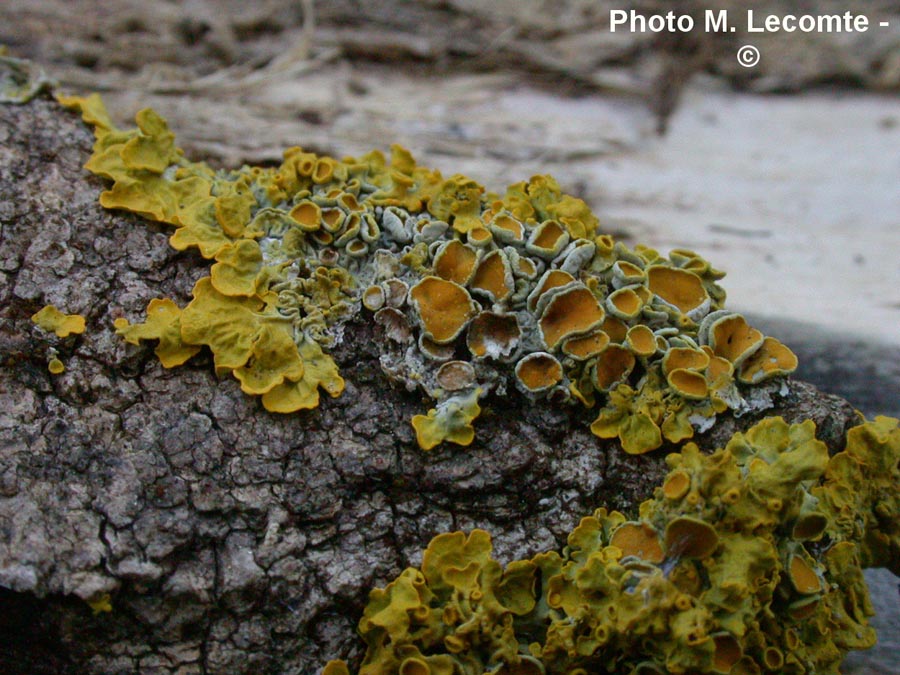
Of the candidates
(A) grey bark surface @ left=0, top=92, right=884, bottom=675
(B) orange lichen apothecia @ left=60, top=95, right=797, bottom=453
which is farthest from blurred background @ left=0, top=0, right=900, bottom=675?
(A) grey bark surface @ left=0, top=92, right=884, bottom=675

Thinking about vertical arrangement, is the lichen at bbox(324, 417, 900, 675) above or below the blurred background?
below

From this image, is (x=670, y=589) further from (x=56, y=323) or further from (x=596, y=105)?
(x=596, y=105)

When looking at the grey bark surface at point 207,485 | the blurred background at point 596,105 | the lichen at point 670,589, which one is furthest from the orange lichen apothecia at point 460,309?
the blurred background at point 596,105

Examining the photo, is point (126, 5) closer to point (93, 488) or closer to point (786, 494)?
point (93, 488)

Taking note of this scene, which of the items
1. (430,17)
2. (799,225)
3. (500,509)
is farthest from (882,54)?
(500,509)

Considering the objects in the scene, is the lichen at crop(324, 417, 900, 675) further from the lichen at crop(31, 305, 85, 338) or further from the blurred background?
the blurred background

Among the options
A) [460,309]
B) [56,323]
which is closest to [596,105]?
[460,309]
